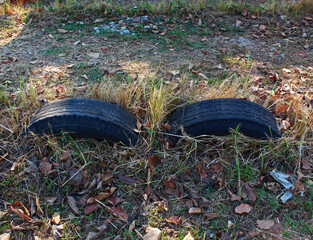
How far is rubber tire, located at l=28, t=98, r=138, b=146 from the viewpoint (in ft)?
8.89

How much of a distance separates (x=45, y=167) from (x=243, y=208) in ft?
6.27

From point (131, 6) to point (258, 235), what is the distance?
17.6 ft

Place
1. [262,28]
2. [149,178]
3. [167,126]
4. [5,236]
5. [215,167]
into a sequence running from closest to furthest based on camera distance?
[5,236], [149,178], [215,167], [167,126], [262,28]

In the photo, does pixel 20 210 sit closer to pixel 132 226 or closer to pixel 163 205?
pixel 132 226

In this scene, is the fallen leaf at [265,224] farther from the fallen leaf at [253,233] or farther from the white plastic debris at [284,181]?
the white plastic debris at [284,181]

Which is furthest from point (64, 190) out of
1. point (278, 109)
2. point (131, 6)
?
point (131, 6)

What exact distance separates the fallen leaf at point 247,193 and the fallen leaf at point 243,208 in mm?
73

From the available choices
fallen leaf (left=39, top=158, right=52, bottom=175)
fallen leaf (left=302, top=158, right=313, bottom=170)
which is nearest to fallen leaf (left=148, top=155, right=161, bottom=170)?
fallen leaf (left=39, top=158, right=52, bottom=175)

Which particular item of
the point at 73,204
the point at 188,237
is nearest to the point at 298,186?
the point at 188,237

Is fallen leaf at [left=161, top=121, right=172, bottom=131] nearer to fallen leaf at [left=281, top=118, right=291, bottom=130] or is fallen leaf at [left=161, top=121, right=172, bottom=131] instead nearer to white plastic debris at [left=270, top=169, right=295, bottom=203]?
white plastic debris at [left=270, top=169, right=295, bottom=203]

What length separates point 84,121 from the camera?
8.89ft

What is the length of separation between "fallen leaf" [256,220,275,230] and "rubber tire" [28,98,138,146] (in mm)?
1395

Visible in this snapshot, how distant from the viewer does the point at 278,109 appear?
133 inches

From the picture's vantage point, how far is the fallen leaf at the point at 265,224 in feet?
7.72
